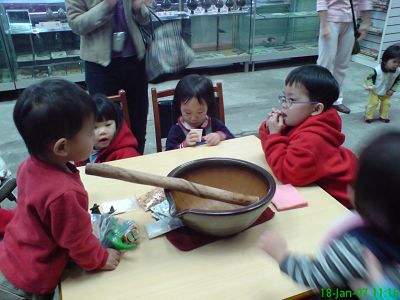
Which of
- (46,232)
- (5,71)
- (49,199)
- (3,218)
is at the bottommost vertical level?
(5,71)

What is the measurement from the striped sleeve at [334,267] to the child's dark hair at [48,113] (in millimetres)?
610

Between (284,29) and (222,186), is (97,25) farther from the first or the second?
(284,29)

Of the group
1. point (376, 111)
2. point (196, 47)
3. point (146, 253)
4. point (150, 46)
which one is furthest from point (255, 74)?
point (146, 253)

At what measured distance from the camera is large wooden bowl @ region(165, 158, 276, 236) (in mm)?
921

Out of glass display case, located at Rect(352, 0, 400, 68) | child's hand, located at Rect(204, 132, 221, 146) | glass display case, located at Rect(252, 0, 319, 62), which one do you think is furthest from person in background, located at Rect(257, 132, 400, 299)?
glass display case, located at Rect(352, 0, 400, 68)

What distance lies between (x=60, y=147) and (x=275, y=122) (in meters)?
0.86

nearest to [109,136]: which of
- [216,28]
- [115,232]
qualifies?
[115,232]

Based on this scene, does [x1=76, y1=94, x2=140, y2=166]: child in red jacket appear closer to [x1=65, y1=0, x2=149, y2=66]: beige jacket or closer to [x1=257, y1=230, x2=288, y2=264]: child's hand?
[x1=65, y1=0, x2=149, y2=66]: beige jacket

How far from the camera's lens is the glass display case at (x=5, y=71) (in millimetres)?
3855

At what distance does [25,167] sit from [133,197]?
40cm

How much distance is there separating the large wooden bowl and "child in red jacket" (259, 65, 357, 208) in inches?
7.1

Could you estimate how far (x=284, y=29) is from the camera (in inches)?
209

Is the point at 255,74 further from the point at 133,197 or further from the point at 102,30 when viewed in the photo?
the point at 133,197

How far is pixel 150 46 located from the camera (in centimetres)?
192
